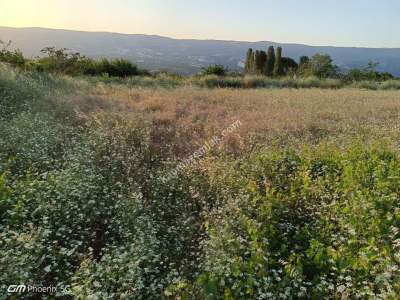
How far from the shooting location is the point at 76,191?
4535 mm

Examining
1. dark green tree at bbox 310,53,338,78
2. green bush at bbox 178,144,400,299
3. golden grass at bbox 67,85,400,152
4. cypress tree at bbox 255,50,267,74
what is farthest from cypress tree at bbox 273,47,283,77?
green bush at bbox 178,144,400,299

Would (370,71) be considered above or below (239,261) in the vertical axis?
above

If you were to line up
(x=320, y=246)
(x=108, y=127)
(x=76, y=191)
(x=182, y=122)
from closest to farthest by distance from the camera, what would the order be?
(x=320, y=246) → (x=76, y=191) → (x=108, y=127) → (x=182, y=122)

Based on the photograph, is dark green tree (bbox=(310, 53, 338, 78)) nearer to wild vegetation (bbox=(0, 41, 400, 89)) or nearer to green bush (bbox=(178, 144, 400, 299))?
wild vegetation (bbox=(0, 41, 400, 89))

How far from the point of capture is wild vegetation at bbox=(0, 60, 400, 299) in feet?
10.3

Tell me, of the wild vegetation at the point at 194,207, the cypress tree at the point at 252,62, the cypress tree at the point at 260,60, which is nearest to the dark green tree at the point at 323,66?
the cypress tree at the point at 260,60

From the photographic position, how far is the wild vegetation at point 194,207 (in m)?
3.13

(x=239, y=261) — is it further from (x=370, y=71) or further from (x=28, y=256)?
(x=370, y=71)

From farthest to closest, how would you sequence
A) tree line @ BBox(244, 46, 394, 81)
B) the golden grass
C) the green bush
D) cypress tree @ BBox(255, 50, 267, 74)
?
cypress tree @ BBox(255, 50, 267, 74), tree line @ BBox(244, 46, 394, 81), the golden grass, the green bush

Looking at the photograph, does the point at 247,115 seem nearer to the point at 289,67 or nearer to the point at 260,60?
the point at 260,60

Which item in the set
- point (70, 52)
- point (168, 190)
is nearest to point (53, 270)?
point (168, 190)

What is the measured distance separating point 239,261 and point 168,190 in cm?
255

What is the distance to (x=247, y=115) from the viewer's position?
9633 millimetres

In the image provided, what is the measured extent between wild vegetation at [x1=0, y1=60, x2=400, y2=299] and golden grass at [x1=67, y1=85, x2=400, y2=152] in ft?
0.27
